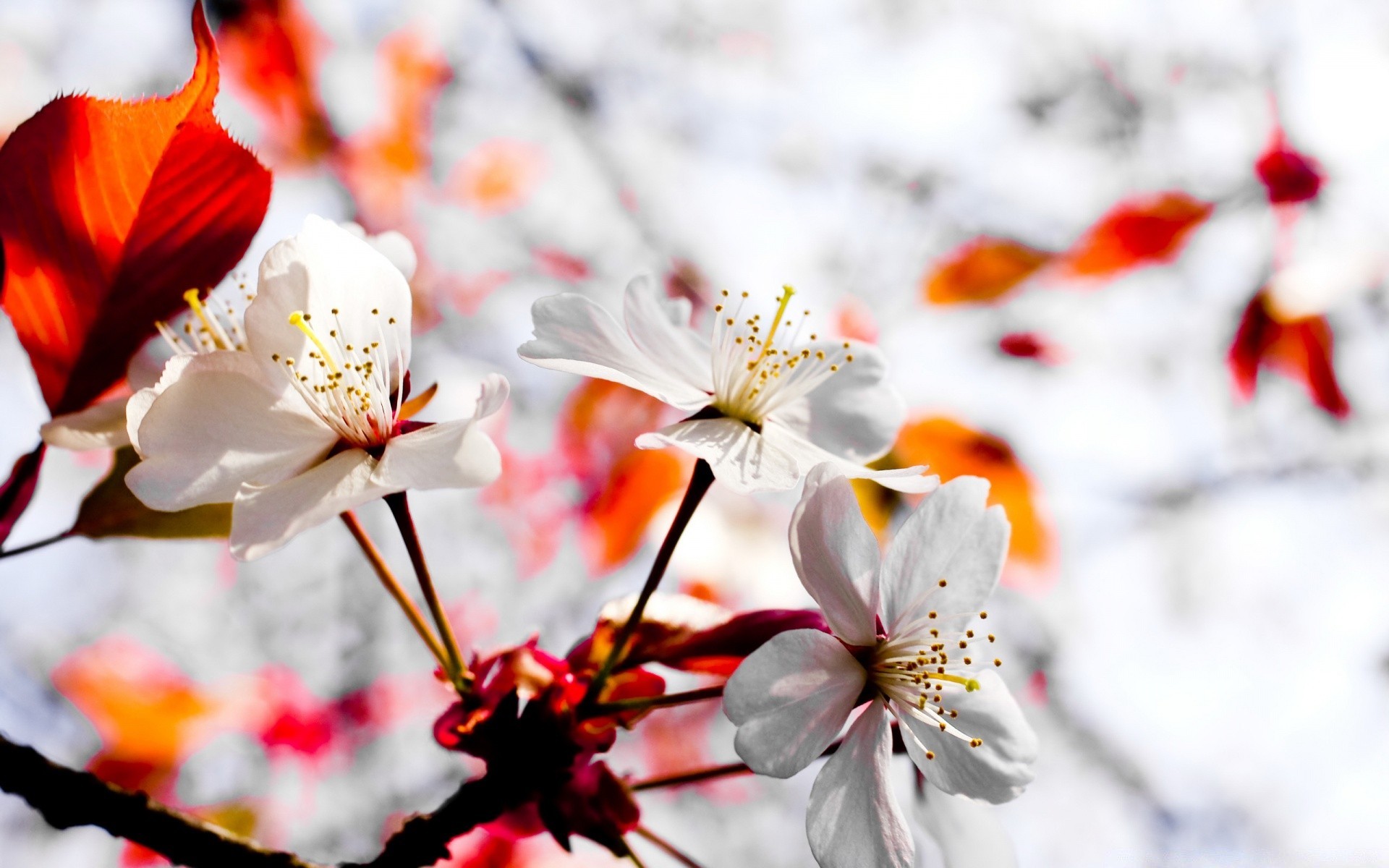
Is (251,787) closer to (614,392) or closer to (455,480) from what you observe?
(614,392)

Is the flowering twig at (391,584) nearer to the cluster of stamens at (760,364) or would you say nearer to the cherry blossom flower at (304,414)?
the cherry blossom flower at (304,414)

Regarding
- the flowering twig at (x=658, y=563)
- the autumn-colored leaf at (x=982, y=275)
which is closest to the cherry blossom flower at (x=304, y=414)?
the flowering twig at (x=658, y=563)

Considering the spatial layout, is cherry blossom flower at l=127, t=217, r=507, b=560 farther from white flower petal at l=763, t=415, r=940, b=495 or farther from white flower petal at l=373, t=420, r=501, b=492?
white flower petal at l=763, t=415, r=940, b=495

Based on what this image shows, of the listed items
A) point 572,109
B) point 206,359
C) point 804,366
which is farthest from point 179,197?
point 572,109

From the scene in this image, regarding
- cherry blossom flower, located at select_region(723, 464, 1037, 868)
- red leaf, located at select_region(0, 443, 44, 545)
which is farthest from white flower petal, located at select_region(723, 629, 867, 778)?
red leaf, located at select_region(0, 443, 44, 545)

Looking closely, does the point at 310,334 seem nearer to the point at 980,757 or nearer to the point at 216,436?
the point at 216,436

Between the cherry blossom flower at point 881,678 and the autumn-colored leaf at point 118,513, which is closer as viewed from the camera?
the cherry blossom flower at point 881,678

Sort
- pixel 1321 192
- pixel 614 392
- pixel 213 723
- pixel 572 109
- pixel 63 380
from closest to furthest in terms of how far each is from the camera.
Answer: pixel 63 380
pixel 213 723
pixel 614 392
pixel 1321 192
pixel 572 109
